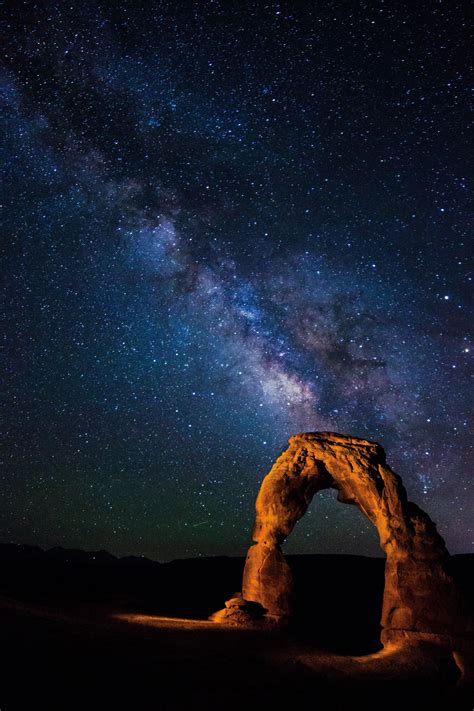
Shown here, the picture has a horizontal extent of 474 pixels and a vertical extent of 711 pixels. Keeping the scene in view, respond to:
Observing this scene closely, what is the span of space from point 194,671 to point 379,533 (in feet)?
30.3

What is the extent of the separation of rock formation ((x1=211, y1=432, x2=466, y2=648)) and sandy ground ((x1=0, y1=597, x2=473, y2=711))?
3.95 ft

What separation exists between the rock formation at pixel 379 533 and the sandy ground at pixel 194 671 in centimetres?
120

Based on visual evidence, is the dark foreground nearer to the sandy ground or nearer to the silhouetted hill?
the sandy ground

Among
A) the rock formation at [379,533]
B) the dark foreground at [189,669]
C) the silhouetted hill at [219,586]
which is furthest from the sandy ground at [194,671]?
the silhouetted hill at [219,586]

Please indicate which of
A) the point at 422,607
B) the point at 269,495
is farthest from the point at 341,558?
the point at 422,607

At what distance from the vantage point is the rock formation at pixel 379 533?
12719 millimetres

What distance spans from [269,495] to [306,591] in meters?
19.7

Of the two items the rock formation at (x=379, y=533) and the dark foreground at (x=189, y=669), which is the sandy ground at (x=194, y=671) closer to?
the dark foreground at (x=189, y=669)

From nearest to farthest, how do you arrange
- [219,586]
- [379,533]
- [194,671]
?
1. [194,671]
2. [379,533]
3. [219,586]

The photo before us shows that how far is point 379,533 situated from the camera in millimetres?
15109

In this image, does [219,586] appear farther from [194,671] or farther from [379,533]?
[194,671]

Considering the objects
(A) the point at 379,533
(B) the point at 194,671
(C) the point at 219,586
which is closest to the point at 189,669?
(B) the point at 194,671

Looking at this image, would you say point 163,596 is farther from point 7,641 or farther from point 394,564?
point 7,641

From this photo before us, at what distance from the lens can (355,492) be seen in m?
16.2
